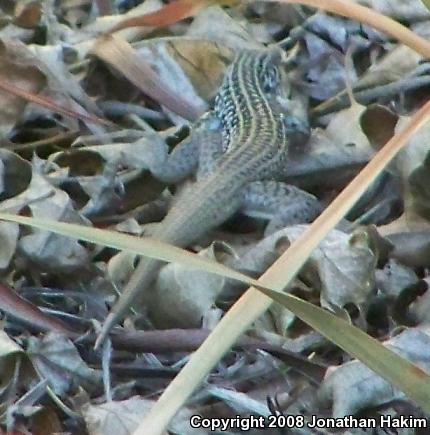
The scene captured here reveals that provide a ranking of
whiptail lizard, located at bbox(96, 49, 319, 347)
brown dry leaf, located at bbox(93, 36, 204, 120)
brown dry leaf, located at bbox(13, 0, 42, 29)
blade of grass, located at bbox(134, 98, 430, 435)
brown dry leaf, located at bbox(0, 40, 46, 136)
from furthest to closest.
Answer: brown dry leaf, located at bbox(13, 0, 42, 29) → brown dry leaf, located at bbox(93, 36, 204, 120) → brown dry leaf, located at bbox(0, 40, 46, 136) → whiptail lizard, located at bbox(96, 49, 319, 347) → blade of grass, located at bbox(134, 98, 430, 435)

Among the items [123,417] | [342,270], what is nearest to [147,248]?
[123,417]

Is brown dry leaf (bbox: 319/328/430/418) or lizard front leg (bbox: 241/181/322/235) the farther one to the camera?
lizard front leg (bbox: 241/181/322/235)

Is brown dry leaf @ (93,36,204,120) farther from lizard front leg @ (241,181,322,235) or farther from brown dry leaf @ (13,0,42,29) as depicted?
lizard front leg @ (241,181,322,235)

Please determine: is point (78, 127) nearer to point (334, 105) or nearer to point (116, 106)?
point (116, 106)

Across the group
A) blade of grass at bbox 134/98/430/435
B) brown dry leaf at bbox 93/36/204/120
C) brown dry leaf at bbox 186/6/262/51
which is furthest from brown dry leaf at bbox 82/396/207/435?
brown dry leaf at bbox 186/6/262/51

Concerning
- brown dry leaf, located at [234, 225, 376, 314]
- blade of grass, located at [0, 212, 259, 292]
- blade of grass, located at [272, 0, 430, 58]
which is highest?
blade of grass, located at [272, 0, 430, 58]

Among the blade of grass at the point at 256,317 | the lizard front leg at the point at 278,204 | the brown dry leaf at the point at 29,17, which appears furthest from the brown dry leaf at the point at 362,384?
the brown dry leaf at the point at 29,17

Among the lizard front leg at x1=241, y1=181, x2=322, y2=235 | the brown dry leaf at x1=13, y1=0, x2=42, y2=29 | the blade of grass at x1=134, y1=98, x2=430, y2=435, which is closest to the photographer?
the blade of grass at x1=134, y1=98, x2=430, y2=435
